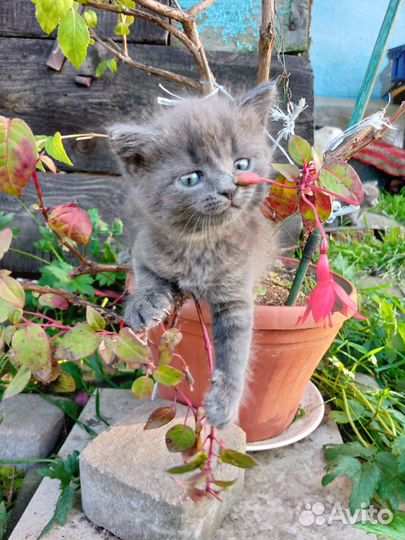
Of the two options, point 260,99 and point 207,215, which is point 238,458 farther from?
point 260,99

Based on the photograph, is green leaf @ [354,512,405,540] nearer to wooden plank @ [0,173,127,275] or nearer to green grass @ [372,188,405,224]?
wooden plank @ [0,173,127,275]

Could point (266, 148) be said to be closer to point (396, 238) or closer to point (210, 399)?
point (210, 399)

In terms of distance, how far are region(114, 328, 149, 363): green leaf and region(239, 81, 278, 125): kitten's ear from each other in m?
0.60

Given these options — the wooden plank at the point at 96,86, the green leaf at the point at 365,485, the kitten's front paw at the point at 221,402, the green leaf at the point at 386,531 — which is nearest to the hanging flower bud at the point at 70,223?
the kitten's front paw at the point at 221,402

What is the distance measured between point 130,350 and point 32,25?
1709 millimetres

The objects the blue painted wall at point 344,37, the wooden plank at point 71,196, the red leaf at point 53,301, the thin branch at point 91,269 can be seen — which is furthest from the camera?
the blue painted wall at point 344,37

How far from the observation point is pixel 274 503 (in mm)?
1250

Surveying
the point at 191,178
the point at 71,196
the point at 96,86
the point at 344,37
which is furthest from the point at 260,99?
the point at 344,37

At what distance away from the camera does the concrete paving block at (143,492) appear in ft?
3.54

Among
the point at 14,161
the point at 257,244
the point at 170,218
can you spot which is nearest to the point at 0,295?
the point at 14,161

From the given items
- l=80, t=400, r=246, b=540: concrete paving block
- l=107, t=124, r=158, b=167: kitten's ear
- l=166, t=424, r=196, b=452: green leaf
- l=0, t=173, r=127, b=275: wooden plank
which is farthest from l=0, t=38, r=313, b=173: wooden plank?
l=166, t=424, r=196, b=452: green leaf

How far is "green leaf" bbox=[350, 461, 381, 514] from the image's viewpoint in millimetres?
1187

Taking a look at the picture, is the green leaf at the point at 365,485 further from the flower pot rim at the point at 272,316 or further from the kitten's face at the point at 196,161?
the kitten's face at the point at 196,161
